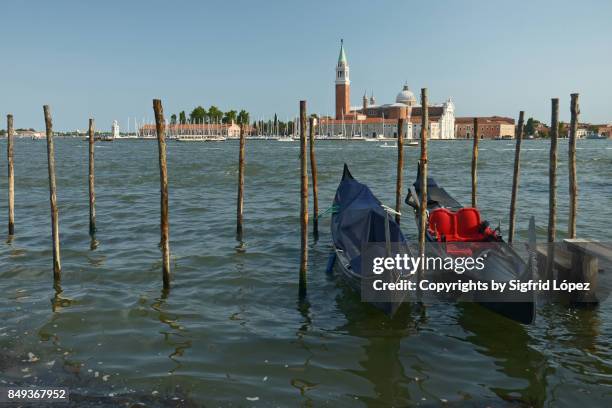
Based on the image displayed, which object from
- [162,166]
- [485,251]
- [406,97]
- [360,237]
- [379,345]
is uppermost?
[406,97]

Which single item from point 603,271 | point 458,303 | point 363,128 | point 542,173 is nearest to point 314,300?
point 458,303

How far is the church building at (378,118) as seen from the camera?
389 feet

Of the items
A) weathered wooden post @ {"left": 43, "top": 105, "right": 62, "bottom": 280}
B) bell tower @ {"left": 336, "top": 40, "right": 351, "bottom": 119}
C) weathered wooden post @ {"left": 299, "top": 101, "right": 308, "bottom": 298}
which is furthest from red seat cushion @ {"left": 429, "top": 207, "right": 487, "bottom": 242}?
bell tower @ {"left": 336, "top": 40, "right": 351, "bottom": 119}

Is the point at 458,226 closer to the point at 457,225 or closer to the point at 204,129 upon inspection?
the point at 457,225

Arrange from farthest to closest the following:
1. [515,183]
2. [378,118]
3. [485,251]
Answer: [378,118], [515,183], [485,251]

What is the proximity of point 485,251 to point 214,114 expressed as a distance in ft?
405

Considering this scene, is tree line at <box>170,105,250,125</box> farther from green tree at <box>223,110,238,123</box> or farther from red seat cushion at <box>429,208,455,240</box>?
red seat cushion at <box>429,208,455,240</box>

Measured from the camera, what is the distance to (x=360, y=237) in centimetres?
776

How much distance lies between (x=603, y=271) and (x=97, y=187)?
19.8 metres

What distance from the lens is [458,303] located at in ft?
23.2

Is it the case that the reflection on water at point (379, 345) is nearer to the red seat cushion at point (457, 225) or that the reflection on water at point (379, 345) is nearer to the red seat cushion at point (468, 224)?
the red seat cushion at point (457, 225)

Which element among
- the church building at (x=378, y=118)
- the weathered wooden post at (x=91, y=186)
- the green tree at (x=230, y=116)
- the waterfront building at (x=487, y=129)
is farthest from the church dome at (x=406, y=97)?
the weathered wooden post at (x=91, y=186)

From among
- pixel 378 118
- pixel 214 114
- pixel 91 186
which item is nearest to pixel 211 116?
pixel 214 114

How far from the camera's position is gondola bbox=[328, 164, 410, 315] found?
6325 millimetres
